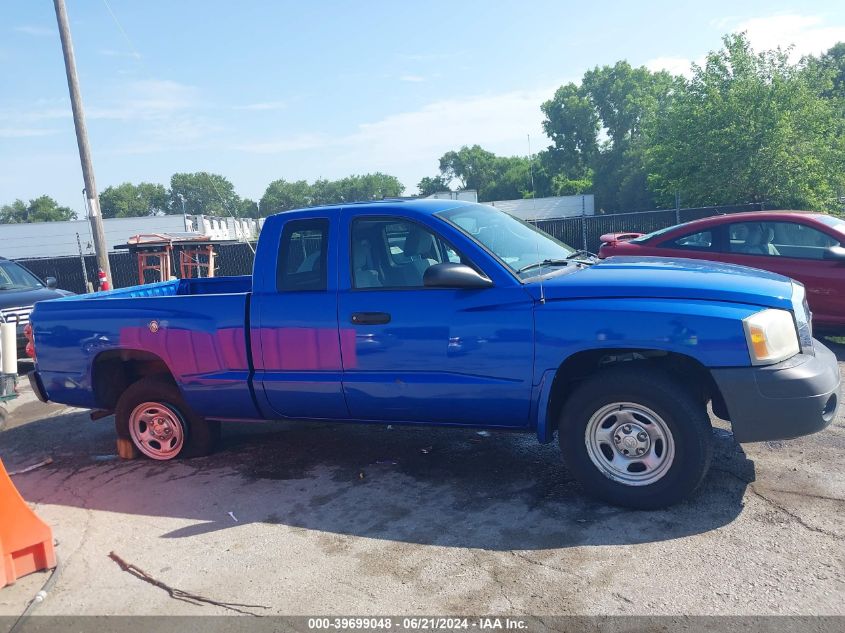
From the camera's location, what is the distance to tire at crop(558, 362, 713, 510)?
12.5 ft

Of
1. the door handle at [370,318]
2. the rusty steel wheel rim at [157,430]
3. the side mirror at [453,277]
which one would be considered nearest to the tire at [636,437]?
the side mirror at [453,277]

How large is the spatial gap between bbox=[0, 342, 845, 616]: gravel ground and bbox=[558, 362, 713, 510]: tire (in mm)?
157

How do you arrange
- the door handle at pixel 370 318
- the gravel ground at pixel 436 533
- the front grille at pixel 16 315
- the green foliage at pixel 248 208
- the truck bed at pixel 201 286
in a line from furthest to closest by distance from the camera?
the green foliage at pixel 248 208 → the front grille at pixel 16 315 → the truck bed at pixel 201 286 → the door handle at pixel 370 318 → the gravel ground at pixel 436 533

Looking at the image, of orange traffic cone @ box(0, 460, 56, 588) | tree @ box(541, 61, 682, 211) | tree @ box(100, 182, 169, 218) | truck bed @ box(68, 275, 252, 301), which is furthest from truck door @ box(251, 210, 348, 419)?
tree @ box(100, 182, 169, 218)

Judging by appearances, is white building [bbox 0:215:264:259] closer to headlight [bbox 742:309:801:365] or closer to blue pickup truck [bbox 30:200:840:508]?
blue pickup truck [bbox 30:200:840:508]

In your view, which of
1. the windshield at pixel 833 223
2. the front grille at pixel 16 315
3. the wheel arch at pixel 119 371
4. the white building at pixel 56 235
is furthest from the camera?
the white building at pixel 56 235

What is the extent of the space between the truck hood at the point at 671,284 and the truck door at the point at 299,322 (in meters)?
1.43

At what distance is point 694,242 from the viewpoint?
27.6 ft

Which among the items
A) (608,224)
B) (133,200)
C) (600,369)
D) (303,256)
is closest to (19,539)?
(303,256)

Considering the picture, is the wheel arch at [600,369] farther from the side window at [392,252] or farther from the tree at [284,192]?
the tree at [284,192]

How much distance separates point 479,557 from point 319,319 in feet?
6.20

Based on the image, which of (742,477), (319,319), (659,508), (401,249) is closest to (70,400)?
(319,319)

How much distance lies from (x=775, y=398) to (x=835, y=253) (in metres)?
4.68

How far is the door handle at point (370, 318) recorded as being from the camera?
4.43 metres
